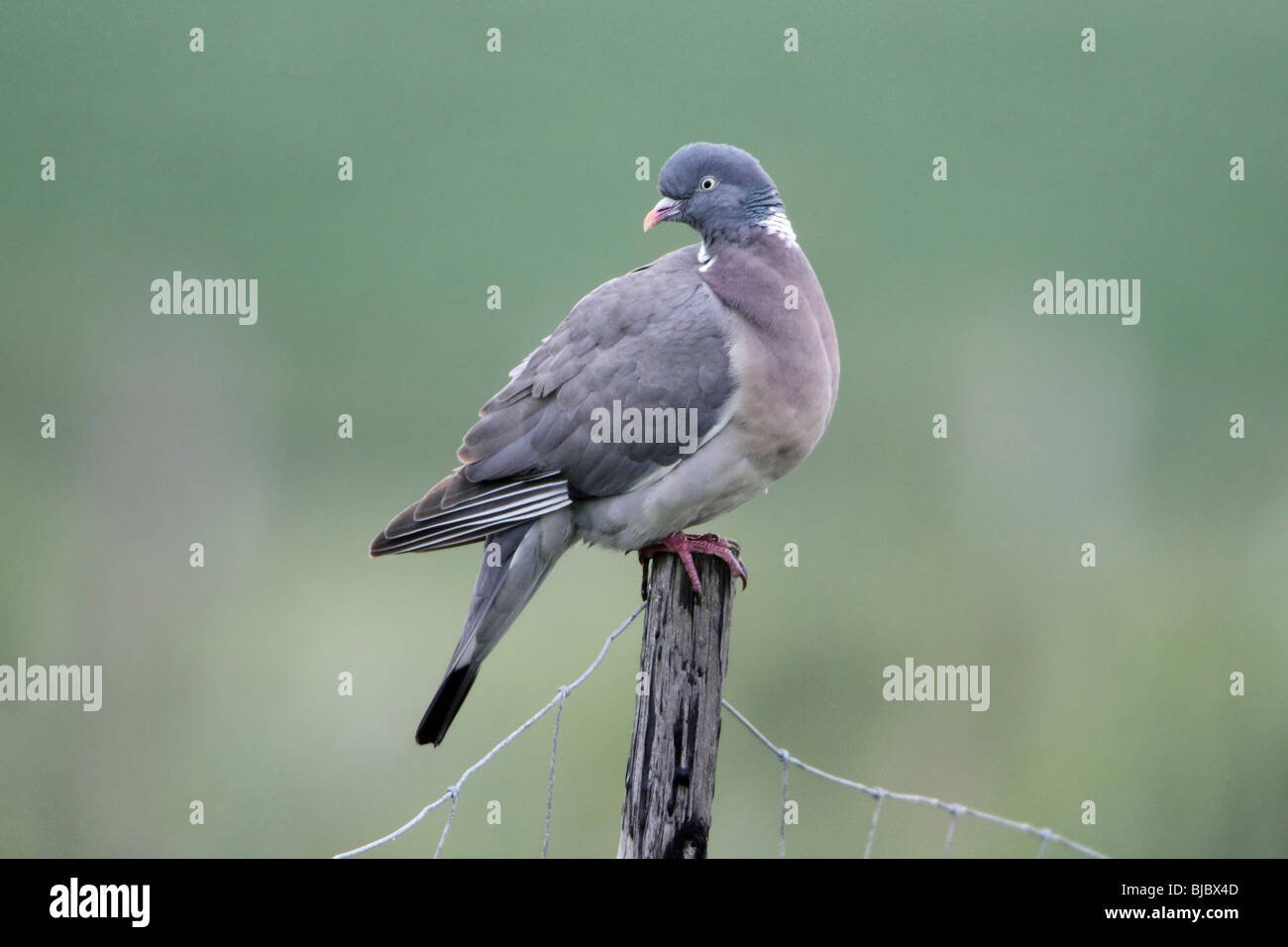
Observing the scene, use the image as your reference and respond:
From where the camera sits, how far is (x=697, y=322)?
4590mm

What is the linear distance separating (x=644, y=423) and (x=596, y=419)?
15 centimetres

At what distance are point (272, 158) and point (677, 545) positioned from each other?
8.28 m

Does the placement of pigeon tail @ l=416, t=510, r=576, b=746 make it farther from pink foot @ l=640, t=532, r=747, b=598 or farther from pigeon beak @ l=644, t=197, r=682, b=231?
pigeon beak @ l=644, t=197, r=682, b=231

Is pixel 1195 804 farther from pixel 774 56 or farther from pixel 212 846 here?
pixel 774 56

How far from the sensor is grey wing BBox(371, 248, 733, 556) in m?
4.52


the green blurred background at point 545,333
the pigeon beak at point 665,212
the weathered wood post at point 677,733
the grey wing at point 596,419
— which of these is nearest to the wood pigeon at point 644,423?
the grey wing at point 596,419

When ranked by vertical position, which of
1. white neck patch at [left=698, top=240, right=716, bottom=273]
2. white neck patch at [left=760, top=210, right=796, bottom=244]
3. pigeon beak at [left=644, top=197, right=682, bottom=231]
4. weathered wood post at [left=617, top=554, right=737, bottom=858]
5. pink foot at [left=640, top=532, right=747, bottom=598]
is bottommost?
weathered wood post at [left=617, top=554, right=737, bottom=858]

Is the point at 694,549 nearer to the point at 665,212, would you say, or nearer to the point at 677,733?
the point at 677,733

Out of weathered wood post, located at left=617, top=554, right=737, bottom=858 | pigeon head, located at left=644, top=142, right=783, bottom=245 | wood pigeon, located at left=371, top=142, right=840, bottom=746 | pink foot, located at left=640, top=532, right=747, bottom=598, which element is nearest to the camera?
weathered wood post, located at left=617, top=554, right=737, bottom=858

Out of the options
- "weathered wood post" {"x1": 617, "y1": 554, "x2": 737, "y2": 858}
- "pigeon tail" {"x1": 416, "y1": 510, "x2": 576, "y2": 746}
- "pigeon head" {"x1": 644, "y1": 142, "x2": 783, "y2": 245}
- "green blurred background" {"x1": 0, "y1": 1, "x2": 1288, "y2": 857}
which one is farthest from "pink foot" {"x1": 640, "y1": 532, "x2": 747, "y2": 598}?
"green blurred background" {"x1": 0, "y1": 1, "x2": 1288, "y2": 857}

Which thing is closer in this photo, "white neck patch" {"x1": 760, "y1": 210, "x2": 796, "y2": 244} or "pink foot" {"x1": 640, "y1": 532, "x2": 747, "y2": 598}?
"pink foot" {"x1": 640, "y1": 532, "x2": 747, "y2": 598}

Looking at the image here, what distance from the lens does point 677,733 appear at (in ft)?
11.6

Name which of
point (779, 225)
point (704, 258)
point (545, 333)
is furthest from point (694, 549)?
point (545, 333)
